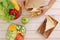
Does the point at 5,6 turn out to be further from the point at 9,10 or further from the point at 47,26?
the point at 47,26

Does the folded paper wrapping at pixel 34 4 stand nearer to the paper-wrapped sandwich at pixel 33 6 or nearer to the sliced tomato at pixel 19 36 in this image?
the paper-wrapped sandwich at pixel 33 6

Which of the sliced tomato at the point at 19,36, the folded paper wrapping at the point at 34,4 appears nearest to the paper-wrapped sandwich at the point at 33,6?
the folded paper wrapping at the point at 34,4

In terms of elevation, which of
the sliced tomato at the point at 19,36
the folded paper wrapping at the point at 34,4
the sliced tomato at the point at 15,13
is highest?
the folded paper wrapping at the point at 34,4

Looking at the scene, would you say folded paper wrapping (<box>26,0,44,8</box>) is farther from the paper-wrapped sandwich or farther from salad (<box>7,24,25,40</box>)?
salad (<box>7,24,25,40</box>)

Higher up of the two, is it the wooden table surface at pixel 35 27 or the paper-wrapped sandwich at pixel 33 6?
the paper-wrapped sandwich at pixel 33 6

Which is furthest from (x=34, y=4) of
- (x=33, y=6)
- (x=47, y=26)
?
(x=47, y=26)

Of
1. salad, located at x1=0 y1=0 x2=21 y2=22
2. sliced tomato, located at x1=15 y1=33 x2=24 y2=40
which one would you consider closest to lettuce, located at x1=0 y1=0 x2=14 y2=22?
salad, located at x1=0 y1=0 x2=21 y2=22
